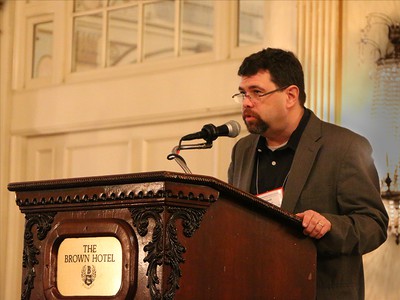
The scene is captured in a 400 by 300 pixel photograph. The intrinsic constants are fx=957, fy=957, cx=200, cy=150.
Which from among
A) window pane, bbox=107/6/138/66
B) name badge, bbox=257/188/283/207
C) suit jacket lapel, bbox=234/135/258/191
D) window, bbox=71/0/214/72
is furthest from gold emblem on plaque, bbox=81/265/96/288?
window pane, bbox=107/6/138/66

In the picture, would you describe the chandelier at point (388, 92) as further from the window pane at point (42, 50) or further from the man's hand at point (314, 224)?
the window pane at point (42, 50)

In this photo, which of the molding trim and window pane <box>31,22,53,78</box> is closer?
the molding trim

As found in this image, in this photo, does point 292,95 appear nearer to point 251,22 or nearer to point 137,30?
point 251,22

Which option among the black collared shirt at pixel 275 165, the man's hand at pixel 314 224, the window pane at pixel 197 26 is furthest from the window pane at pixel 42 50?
the man's hand at pixel 314 224

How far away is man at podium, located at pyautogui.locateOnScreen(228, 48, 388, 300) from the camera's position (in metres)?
2.54

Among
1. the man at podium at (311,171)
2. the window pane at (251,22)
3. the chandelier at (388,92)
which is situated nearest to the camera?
the man at podium at (311,171)

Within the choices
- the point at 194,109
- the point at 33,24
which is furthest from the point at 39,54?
the point at 194,109

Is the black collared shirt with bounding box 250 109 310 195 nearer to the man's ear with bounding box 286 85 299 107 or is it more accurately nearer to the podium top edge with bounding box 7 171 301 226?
the man's ear with bounding box 286 85 299 107

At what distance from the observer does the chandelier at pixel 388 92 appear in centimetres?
370

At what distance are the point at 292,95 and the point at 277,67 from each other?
0.10 metres

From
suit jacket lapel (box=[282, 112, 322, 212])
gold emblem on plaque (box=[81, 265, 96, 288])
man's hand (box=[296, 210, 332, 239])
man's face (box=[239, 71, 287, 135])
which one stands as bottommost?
gold emblem on plaque (box=[81, 265, 96, 288])

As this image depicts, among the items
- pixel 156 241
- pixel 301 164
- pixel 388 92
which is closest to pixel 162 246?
pixel 156 241

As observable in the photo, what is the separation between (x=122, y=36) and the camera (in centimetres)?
506

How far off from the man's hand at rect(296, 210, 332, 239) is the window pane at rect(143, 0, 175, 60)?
250 centimetres
